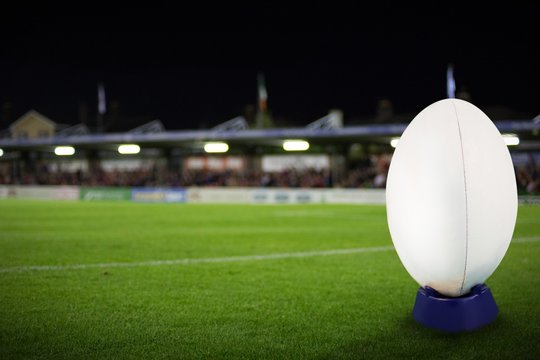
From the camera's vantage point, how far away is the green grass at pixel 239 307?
16.8 feet

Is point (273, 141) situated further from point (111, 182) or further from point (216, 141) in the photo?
point (111, 182)

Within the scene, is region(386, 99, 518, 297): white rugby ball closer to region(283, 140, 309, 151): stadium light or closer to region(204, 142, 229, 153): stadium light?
region(283, 140, 309, 151): stadium light

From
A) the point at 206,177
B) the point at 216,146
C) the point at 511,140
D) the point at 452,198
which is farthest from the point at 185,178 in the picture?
the point at 452,198

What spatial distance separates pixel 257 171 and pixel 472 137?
39.5 metres

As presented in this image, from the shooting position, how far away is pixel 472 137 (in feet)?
18.3

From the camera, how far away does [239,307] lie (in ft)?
22.2

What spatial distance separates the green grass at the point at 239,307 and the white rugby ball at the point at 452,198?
68 centimetres

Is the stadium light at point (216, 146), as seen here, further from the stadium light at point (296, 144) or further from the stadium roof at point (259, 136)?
the stadium light at point (296, 144)

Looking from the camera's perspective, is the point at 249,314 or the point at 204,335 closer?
the point at 204,335

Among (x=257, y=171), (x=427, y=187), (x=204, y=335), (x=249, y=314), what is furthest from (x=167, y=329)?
(x=257, y=171)

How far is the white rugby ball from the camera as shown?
17.7 feet

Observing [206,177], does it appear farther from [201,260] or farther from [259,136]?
[201,260]

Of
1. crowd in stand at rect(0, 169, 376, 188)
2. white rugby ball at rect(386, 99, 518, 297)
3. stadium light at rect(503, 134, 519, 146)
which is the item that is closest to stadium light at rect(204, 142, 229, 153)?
crowd in stand at rect(0, 169, 376, 188)

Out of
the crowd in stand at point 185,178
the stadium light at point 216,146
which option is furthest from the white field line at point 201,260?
the stadium light at point 216,146
